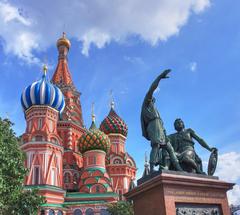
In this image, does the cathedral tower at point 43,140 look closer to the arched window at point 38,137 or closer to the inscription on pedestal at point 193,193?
the arched window at point 38,137

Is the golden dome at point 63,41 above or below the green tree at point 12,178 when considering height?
above

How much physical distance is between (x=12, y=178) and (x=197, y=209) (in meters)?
10.7

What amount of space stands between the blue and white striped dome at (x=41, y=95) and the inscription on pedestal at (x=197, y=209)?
32030 mm

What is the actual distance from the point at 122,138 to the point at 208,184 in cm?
3948

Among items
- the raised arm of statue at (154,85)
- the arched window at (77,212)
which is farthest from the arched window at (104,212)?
the raised arm of statue at (154,85)

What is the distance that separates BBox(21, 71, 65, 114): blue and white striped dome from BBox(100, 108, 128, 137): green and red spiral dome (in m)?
10.3

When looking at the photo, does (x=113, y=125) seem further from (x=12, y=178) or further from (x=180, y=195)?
(x=180, y=195)

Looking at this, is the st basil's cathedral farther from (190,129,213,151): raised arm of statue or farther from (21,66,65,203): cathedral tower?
(190,129,213,151): raised arm of statue

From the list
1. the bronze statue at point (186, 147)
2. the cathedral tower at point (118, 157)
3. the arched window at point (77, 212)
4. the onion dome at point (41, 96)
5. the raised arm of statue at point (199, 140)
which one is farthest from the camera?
the cathedral tower at point (118, 157)

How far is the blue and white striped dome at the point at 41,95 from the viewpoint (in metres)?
37.6

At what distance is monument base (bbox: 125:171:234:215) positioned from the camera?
7.39 metres

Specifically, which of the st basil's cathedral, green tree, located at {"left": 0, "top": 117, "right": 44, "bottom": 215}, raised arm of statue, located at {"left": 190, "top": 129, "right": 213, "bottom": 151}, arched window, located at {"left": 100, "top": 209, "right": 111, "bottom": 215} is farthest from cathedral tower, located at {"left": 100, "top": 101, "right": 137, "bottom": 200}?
raised arm of statue, located at {"left": 190, "top": 129, "right": 213, "bottom": 151}

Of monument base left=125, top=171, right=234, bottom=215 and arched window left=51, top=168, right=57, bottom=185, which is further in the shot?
arched window left=51, top=168, right=57, bottom=185

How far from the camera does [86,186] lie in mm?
35375
